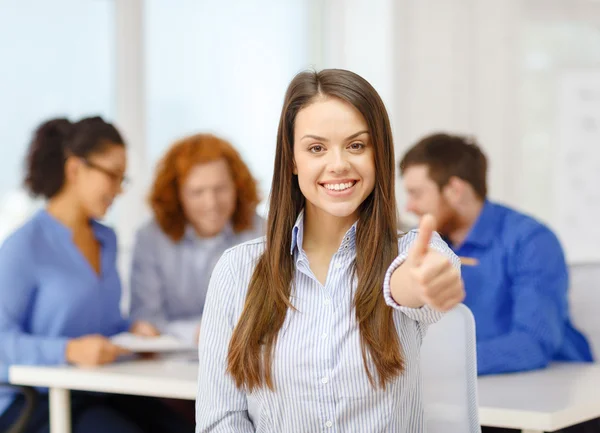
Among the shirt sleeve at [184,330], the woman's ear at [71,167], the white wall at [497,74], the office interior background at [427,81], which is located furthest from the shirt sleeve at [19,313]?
the white wall at [497,74]

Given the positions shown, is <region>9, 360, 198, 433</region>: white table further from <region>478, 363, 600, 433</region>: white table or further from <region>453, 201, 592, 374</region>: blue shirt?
<region>453, 201, 592, 374</region>: blue shirt

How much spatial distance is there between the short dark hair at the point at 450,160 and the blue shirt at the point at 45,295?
114 centimetres

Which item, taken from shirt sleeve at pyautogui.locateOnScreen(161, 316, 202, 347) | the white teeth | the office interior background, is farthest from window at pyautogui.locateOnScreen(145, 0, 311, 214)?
the white teeth

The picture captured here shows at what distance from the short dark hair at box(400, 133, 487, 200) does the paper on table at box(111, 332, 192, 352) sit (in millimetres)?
959

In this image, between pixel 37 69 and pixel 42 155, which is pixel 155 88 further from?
pixel 42 155

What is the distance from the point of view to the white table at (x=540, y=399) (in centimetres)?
200

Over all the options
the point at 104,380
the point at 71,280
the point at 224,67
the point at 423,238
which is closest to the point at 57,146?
the point at 71,280

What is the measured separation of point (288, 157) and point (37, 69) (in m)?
3.15

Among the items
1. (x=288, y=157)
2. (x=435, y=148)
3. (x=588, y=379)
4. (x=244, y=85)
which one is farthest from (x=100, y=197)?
(x=244, y=85)

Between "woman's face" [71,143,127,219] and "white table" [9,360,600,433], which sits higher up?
"woman's face" [71,143,127,219]

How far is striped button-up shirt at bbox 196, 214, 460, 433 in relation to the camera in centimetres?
169

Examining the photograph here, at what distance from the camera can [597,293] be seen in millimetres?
3068

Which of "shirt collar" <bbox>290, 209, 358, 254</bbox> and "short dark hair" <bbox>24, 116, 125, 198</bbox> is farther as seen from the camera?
"short dark hair" <bbox>24, 116, 125, 198</bbox>

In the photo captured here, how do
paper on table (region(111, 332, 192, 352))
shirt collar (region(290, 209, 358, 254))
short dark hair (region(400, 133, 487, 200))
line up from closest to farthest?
shirt collar (region(290, 209, 358, 254)), paper on table (region(111, 332, 192, 352)), short dark hair (region(400, 133, 487, 200))
